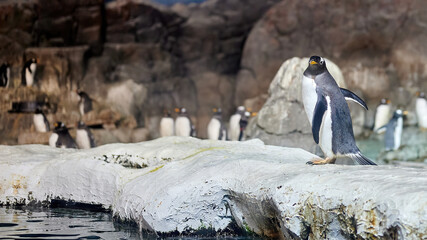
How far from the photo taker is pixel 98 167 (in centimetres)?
550

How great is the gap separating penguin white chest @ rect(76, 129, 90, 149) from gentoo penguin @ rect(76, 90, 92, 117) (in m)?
2.59

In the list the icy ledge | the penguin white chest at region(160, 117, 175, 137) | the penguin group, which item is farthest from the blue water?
the penguin white chest at region(160, 117, 175, 137)

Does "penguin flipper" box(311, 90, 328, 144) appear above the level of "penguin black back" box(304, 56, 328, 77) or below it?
below

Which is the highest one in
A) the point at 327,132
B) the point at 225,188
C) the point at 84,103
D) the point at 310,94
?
the point at 84,103

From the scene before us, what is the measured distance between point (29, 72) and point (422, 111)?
9.29 m

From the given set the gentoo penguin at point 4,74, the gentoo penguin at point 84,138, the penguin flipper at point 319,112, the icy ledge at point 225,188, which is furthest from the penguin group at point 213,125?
the penguin flipper at point 319,112

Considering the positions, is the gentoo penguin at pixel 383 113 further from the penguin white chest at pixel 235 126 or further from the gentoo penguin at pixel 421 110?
the penguin white chest at pixel 235 126

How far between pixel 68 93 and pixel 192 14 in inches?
193

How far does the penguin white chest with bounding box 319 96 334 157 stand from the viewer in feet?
15.8

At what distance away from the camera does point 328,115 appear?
4820mm

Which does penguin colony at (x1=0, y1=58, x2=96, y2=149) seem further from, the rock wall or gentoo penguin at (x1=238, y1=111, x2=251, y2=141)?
gentoo penguin at (x1=238, y1=111, x2=251, y2=141)

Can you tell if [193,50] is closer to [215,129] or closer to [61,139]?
[215,129]

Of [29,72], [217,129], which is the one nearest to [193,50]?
[217,129]

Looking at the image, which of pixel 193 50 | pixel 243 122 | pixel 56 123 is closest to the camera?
pixel 56 123
